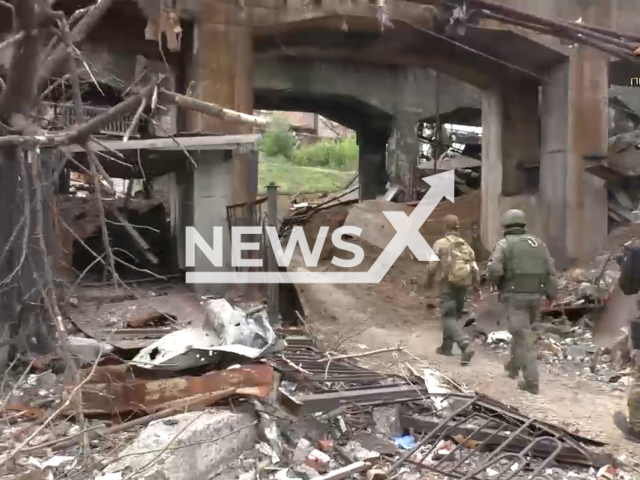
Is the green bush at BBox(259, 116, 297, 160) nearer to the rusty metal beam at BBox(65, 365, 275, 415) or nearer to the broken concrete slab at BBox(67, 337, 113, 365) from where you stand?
the broken concrete slab at BBox(67, 337, 113, 365)

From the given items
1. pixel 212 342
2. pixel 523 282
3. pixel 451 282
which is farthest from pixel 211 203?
pixel 523 282

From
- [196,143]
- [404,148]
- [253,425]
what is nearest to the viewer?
[253,425]

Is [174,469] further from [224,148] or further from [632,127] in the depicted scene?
[632,127]

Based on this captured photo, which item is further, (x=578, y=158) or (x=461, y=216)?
(x=461, y=216)

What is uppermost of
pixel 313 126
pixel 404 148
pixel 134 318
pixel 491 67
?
pixel 313 126

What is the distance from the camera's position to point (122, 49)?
9.57m

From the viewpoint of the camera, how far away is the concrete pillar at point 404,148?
1606 cm

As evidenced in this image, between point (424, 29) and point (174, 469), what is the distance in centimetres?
747

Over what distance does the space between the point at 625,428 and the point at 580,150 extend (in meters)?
6.26

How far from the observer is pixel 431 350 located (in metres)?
7.17

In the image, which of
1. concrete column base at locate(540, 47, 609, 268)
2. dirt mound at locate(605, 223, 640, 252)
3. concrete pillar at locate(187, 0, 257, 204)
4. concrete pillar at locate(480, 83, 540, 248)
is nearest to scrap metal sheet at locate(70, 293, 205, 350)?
concrete pillar at locate(187, 0, 257, 204)

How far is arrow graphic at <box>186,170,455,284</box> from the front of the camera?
8742 millimetres

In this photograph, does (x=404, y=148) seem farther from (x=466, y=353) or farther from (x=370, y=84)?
(x=466, y=353)

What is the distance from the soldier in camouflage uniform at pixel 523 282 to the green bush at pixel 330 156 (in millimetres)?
21149
